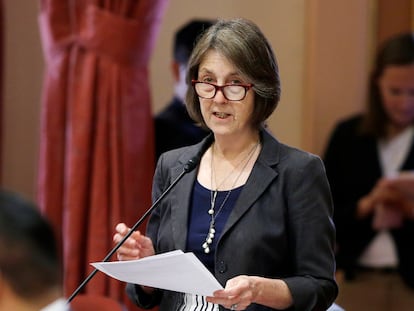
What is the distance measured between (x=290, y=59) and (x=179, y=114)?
551 mm

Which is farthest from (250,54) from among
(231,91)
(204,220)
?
(204,220)

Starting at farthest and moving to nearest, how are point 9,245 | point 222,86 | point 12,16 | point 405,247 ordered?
1. point 12,16
2. point 405,247
3. point 222,86
4. point 9,245

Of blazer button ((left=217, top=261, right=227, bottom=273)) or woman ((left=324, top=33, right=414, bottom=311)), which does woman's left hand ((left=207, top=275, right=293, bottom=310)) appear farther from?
woman ((left=324, top=33, right=414, bottom=311))

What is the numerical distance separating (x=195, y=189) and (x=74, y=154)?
1093 mm

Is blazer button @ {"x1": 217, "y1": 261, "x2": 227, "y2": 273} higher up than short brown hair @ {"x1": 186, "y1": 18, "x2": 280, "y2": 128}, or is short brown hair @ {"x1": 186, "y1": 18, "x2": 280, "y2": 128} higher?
short brown hair @ {"x1": 186, "y1": 18, "x2": 280, "y2": 128}

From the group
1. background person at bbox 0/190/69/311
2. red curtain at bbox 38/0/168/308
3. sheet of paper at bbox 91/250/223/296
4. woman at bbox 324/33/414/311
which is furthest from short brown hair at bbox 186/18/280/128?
woman at bbox 324/33/414/311

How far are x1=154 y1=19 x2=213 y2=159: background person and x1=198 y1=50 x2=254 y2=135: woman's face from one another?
1.21 meters

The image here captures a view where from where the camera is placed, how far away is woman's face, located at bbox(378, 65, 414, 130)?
3.38 metres

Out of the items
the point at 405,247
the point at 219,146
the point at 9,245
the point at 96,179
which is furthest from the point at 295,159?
the point at 405,247

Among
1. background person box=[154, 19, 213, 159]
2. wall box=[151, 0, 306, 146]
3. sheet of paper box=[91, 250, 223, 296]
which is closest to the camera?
sheet of paper box=[91, 250, 223, 296]

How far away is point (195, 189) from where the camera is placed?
2.05 metres

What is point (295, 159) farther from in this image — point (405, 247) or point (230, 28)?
point (405, 247)

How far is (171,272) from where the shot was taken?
5.84ft

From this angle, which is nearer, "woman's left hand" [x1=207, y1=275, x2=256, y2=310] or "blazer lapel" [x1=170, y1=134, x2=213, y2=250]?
"woman's left hand" [x1=207, y1=275, x2=256, y2=310]
